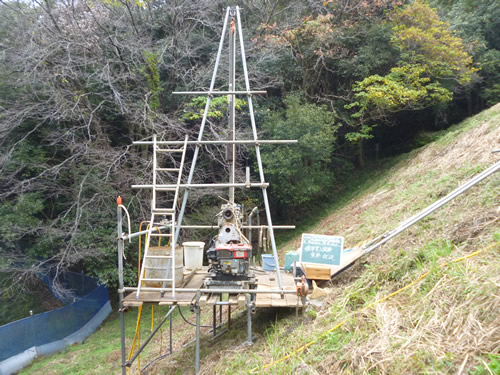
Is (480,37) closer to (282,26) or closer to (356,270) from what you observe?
(282,26)

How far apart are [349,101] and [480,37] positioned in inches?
218

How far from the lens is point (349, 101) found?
14.4 m

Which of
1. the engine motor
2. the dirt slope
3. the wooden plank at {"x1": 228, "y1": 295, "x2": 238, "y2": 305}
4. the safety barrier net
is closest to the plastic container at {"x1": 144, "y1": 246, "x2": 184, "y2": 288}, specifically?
the engine motor

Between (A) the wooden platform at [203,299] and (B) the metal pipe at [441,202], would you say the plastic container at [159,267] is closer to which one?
(A) the wooden platform at [203,299]

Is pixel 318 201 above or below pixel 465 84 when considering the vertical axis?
below

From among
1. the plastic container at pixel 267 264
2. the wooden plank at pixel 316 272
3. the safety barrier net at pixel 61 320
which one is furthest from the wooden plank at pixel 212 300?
the safety barrier net at pixel 61 320

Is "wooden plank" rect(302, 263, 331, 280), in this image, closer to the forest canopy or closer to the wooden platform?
the wooden platform

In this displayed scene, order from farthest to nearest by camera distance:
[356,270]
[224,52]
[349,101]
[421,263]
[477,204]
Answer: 1. [349,101]
2. [224,52]
3. [356,270]
4. [477,204]
5. [421,263]

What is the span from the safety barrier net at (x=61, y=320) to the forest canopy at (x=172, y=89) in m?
0.55

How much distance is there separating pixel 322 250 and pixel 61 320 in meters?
6.66

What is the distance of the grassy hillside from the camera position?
2.69m

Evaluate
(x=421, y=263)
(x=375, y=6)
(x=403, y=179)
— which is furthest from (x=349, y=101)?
(x=421, y=263)

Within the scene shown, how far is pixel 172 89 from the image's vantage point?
11516 mm

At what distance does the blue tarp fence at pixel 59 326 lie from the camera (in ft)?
23.5
